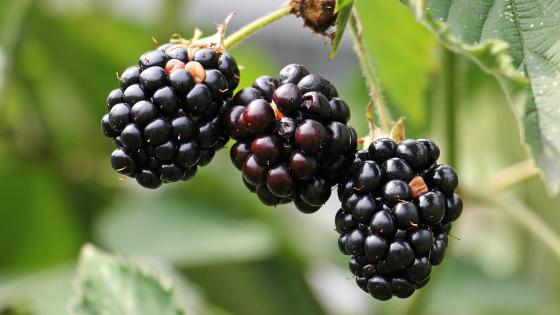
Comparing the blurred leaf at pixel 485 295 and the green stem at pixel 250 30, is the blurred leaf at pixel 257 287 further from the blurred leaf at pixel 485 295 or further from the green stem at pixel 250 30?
the green stem at pixel 250 30

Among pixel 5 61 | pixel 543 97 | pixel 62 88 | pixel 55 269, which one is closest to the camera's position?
pixel 543 97

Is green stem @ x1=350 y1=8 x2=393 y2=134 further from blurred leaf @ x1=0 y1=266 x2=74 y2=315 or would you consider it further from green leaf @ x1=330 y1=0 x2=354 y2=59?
blurred leaf @ x1=0 y1=266 x2=74 y2=315

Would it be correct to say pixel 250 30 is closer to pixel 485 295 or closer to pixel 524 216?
pixel 524 216

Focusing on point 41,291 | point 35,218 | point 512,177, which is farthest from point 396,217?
point 35,218

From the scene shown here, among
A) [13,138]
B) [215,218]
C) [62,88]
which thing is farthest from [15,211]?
[215,218]

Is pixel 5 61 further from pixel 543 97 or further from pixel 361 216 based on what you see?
pixel 543 97

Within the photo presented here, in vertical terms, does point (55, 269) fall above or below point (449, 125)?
below

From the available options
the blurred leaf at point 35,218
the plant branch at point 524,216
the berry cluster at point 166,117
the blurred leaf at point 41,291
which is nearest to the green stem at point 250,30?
the berry cluster at point 166,117
